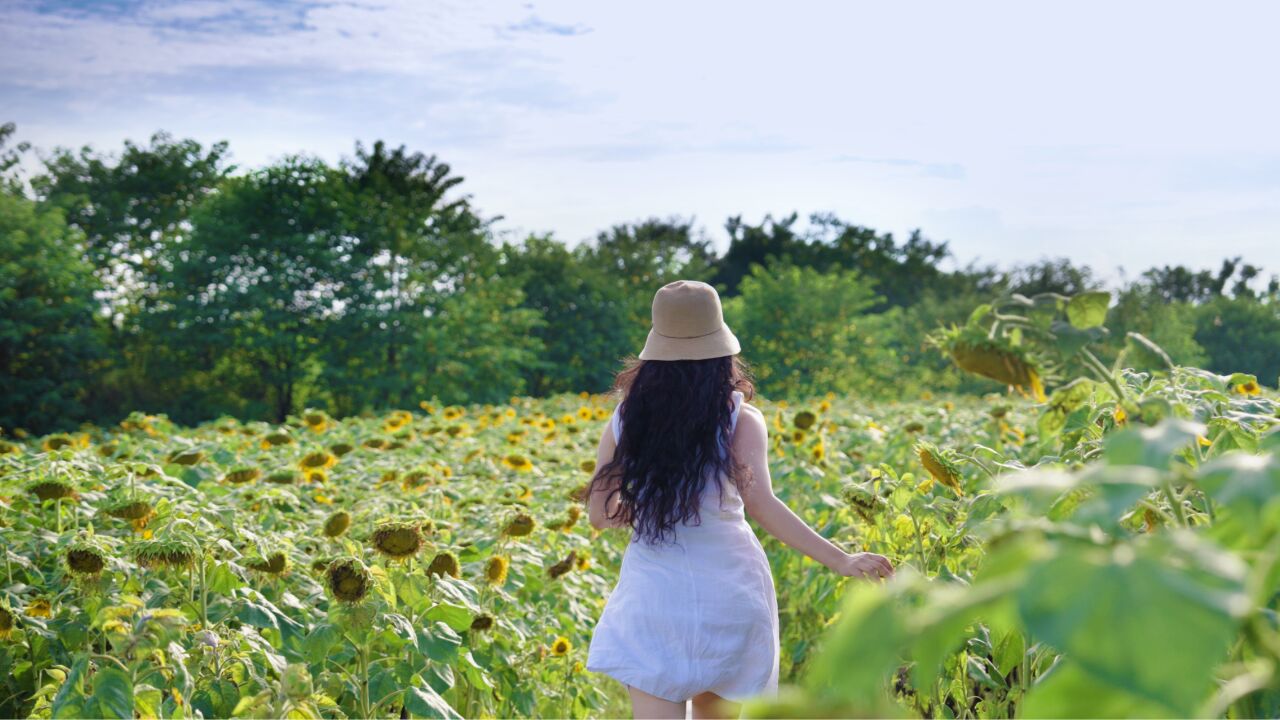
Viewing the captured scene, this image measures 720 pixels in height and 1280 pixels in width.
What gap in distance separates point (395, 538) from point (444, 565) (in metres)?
0.16

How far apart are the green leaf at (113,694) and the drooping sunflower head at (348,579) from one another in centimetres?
88

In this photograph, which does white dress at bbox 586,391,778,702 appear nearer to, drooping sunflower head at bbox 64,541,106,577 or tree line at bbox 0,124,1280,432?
drooping sunflower head at bbox 64,541,106,577

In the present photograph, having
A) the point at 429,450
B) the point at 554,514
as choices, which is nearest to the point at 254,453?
the point at 429,450

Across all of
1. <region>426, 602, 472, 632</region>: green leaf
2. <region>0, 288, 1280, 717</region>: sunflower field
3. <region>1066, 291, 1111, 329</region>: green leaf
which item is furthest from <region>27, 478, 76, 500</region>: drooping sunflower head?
<region>1066, 291, 1111, 329</region>: green leaf

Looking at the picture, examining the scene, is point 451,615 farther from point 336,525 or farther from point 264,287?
point 264,287

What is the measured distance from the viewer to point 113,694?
60.8 inches

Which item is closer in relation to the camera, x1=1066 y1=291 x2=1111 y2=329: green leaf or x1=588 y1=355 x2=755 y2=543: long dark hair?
x1=1066 y1=291 x2=1111 y2=329: green leaf

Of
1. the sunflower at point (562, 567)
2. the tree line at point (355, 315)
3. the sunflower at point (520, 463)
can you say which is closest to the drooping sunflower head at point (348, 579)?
the sunflower at point (562, 567)

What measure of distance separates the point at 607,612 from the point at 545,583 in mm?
980

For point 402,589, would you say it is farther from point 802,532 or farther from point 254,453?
point 254,453

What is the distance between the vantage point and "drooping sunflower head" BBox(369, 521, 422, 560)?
273cm

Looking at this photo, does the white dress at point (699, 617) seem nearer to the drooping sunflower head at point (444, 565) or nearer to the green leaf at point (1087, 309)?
the drooping sunflower head at point (444, 565)

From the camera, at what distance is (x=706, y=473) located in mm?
2635

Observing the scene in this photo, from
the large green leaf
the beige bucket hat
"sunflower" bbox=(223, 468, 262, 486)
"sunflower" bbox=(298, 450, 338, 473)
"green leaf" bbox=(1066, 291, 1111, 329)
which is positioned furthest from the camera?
"sunflower" bbox=(298, 450, 338, 473)
